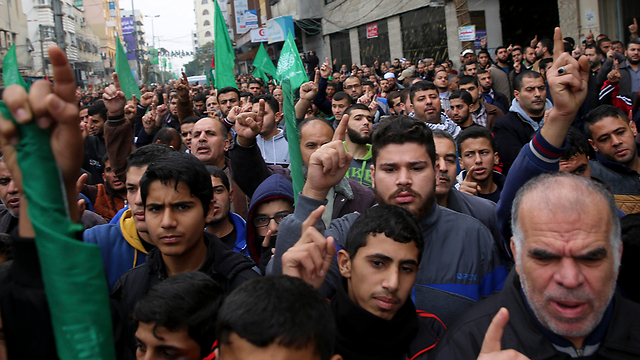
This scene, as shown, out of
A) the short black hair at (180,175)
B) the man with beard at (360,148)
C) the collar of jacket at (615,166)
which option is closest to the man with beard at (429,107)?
the man with beard at (360,148)

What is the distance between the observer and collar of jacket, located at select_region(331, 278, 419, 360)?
184 cm

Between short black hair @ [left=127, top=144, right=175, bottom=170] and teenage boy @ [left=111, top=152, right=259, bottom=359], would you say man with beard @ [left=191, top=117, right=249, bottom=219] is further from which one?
teenage boy @ [left=111, top=152, right=259, bottom=359]

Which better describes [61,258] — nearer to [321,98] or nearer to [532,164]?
[532,164]

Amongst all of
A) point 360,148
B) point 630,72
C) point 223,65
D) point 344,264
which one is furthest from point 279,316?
point 630,72

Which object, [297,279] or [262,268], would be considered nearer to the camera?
[297,279]

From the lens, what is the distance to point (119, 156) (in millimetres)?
4137

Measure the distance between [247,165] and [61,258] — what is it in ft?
7.75

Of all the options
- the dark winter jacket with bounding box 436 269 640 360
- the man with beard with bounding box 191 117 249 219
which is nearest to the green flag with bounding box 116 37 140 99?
the man with beard with bounding box 191 117 249 219

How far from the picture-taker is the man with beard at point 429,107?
5.33 meters

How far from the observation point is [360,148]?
4.32 m

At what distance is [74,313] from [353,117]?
3.82 m

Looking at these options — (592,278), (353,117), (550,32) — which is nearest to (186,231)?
(592,278)

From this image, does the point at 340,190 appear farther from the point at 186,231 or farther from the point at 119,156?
the point at 119,156

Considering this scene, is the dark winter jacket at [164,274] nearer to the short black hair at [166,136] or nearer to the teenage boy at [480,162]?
the teenage boy at [480,162]
